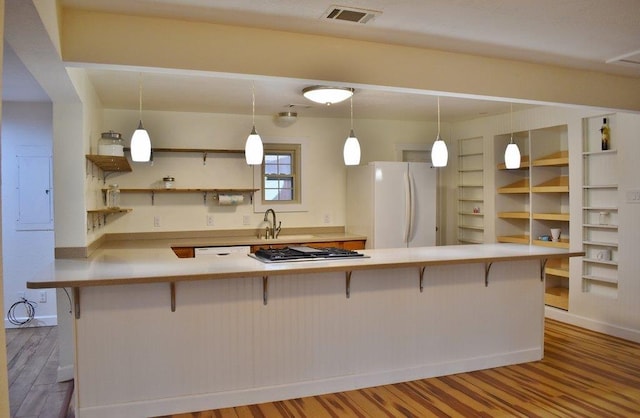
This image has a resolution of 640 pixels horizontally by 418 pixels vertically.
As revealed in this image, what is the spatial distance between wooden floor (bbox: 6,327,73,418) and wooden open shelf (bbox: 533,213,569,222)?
472cm

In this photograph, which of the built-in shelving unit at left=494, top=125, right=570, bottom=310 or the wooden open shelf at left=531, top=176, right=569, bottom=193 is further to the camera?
the built-in shelving unit at left=494, top=125, right=570, bottom=310

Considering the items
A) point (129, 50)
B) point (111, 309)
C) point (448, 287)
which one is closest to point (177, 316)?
point (111, 309)

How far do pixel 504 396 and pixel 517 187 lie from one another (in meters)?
3.34

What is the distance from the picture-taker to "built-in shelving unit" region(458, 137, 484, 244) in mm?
6281

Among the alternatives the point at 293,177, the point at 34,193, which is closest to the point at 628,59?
the point at 293,177

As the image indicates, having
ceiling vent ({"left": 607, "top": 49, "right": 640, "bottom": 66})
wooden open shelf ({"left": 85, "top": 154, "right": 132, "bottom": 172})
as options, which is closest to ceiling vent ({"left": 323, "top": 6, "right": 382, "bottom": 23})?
ceiling vent ({"left": 607, "top": 49, "right": 640, "bottom": 66})

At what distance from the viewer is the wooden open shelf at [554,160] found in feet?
16.7

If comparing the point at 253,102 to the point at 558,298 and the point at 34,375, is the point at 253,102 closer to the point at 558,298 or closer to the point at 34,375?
the point at 34,375

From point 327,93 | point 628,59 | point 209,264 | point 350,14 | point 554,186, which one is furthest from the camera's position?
point 554,186

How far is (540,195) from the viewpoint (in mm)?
5574

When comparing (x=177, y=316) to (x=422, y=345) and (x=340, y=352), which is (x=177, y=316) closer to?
(x=340, y=352)

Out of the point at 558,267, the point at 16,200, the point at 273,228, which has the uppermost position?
the point at 16,200

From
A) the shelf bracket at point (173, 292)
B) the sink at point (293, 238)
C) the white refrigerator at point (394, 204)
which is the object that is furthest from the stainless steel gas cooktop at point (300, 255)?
the white refrigerator at point (394, 204)

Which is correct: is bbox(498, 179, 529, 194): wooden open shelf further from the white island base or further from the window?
the window
